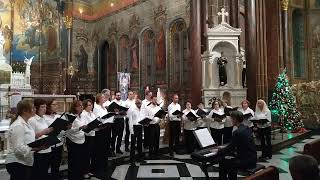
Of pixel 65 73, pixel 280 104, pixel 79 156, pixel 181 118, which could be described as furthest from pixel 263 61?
pixel 65 73

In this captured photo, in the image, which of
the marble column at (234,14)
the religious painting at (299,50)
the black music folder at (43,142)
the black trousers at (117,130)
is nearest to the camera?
the black music folder at (43,142)

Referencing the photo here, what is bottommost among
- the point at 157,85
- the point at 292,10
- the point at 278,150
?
the point at 278,150

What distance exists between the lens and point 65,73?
67.6ft

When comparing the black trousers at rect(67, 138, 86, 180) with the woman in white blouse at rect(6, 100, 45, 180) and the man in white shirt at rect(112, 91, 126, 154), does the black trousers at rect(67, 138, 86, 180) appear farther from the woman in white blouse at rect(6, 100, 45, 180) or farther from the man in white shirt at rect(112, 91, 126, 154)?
the man in white shirt at rect(112, 91, 126, 154)

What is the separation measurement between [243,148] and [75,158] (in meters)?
3.00

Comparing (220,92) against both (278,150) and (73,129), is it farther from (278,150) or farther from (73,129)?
(73,129)

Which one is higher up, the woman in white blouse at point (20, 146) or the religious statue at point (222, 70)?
the religious statue at point (222, 70)

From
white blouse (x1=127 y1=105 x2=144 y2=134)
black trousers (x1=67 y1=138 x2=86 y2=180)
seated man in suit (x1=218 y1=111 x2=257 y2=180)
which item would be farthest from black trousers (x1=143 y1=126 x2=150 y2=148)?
seated man in suit (x1=218 y1=111 x2=257 y2=180)

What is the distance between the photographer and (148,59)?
19.6 m

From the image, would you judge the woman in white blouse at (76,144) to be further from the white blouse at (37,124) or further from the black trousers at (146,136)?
the black trousers at (146,136)

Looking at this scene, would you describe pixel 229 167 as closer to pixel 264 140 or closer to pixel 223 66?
pixel 264 140

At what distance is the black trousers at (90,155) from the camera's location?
616 centimetres

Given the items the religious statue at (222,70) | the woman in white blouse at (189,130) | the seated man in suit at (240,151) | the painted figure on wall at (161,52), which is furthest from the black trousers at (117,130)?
the painted figure on wall at (161,52)

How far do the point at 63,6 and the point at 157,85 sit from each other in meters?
8.81
